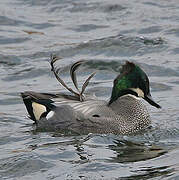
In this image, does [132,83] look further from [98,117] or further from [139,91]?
[98,117]

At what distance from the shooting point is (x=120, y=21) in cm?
1669

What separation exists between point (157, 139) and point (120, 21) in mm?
7161

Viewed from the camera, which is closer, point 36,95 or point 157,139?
point 157,139

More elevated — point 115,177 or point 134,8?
point 134,8

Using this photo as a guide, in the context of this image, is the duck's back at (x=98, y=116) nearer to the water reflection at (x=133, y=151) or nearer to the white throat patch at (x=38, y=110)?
the white throat patch at (x=38, y=110)

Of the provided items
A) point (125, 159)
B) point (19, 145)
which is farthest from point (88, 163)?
point (19, 145)

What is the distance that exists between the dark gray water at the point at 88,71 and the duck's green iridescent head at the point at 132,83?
492 mm

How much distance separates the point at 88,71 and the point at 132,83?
11.2 ft

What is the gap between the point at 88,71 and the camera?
13750 mm

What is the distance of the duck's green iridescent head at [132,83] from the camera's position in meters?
10.3

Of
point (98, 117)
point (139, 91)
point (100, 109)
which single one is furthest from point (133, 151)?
point (139, 91)

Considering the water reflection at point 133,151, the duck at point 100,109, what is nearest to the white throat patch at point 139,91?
the duck at point 100,109

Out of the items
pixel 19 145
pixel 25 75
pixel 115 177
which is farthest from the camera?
pixel 25 75

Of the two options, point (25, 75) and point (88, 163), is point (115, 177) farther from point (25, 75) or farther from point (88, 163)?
point (25, 75)
